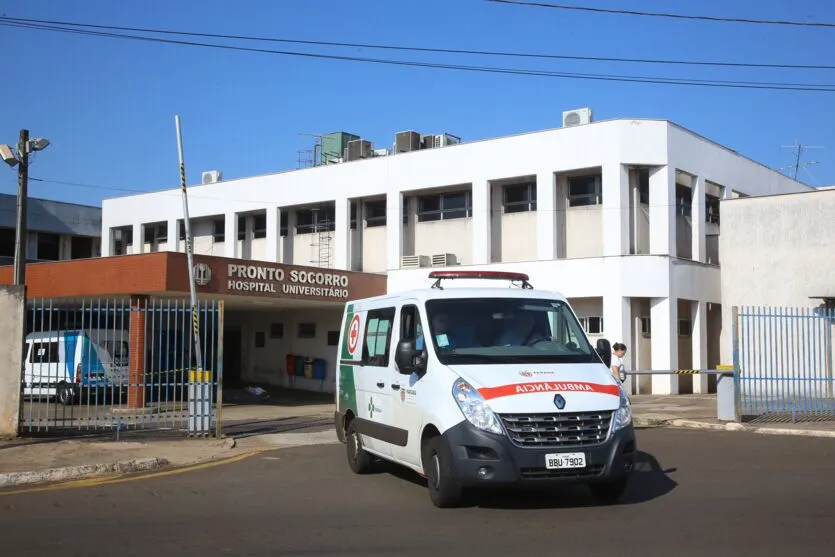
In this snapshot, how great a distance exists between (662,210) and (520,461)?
830 inches

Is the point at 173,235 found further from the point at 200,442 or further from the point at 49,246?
the point at 200,442

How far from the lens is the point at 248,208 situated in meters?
36.1

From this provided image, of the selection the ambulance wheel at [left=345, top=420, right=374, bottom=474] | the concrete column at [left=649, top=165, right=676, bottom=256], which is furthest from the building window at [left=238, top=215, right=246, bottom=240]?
the ambulance wheel at [left=345, top=420, right=374, bottom=474]

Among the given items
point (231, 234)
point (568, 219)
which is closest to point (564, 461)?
point (568, 219)

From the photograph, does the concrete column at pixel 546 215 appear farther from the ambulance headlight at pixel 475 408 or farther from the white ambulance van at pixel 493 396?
the ambulance headlight at pixel 475 408

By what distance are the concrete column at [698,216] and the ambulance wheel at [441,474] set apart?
22.8 m

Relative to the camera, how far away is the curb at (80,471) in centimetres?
1095

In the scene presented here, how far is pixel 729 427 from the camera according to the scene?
17078 mm

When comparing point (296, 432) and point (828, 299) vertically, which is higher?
point (828, 299)

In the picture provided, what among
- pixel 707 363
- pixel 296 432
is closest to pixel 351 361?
pixel 296 432

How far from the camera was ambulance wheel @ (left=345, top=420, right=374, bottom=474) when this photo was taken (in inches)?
437

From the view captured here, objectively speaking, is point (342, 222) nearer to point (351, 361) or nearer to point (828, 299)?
point (828, 299)

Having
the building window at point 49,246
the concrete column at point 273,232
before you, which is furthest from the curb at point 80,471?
the building window at point 49,246

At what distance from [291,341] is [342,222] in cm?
512
